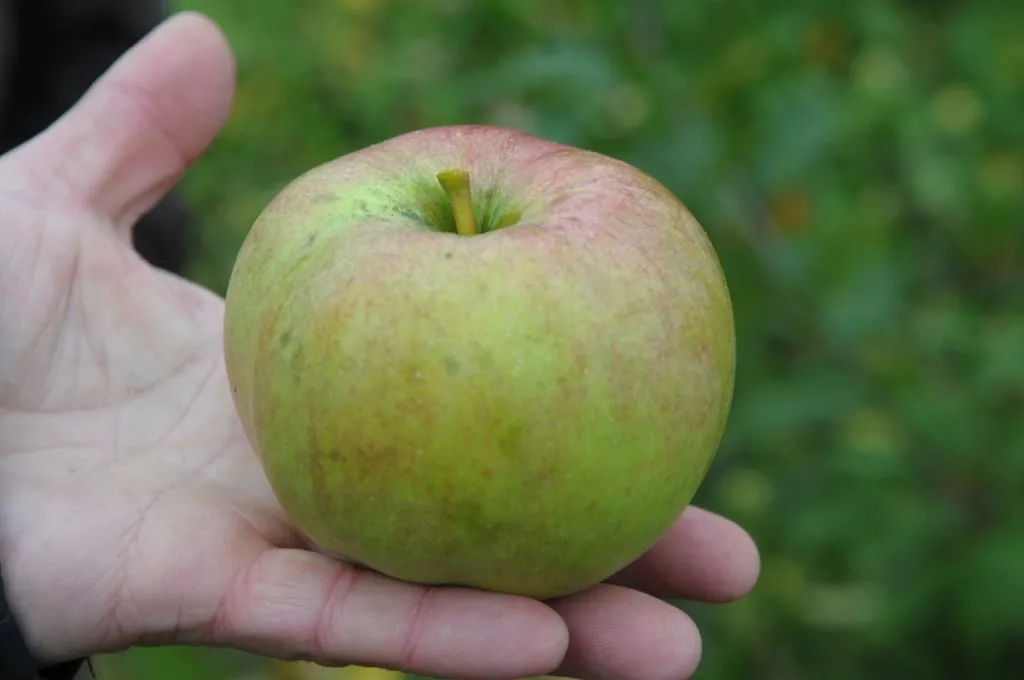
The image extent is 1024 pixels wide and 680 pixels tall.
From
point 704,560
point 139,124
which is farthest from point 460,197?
point 139,124

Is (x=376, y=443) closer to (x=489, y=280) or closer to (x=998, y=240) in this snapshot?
(x=489, y=280)

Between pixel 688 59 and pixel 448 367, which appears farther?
pixel 688 59

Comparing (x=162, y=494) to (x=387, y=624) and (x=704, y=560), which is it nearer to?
(x=387, y=624)

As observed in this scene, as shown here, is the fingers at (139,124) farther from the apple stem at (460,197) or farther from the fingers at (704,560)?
the fingers at (704,560)

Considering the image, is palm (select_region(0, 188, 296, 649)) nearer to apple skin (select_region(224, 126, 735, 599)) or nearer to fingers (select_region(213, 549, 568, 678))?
fingers (select_region(213, 549, 568, 678))

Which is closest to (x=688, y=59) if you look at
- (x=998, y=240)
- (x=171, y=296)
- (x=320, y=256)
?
(x=998, y=240)
